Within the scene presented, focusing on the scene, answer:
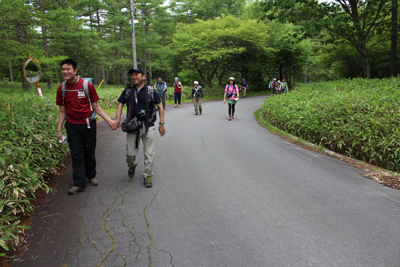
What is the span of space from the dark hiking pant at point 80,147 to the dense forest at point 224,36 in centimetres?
1203

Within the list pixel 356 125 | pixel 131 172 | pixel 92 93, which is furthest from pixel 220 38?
pixel 92 93

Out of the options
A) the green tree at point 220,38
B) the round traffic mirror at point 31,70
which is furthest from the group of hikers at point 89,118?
the green tree at point 220,38

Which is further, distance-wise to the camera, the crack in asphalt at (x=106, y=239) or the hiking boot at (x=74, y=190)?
the hiking boot at (x=74, y=190)

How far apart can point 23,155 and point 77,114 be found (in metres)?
1.02

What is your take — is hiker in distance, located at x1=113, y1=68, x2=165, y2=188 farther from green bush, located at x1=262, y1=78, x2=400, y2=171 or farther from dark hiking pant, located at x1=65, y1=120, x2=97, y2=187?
green bush, located at x1=262, y1=78, x2=400, y2=171

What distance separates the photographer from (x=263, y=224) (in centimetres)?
348

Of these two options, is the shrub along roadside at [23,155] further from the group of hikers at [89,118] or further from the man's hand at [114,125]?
the man's hand at [114,125]

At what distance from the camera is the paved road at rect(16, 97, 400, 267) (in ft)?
9.39

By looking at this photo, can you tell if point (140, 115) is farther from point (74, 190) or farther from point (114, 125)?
point (74, 190)

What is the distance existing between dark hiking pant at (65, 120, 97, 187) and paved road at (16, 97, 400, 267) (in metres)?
0.35

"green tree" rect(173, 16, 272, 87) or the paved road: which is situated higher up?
"green tree" rect(173, 16, 272, 87)

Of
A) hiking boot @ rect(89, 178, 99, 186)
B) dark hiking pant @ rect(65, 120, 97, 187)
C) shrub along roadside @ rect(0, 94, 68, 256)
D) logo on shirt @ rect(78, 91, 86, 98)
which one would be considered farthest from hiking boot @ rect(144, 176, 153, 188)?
logo on shirt @ rect(78, 91, 86, 98)

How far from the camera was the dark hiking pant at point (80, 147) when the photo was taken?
4.31m

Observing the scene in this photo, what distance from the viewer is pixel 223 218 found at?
3.64 metres
